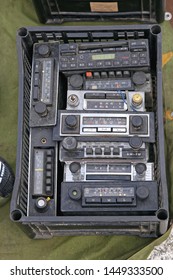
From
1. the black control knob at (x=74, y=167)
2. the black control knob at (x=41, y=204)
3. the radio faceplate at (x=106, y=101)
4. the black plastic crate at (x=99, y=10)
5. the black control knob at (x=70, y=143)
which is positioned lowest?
the black control knob at (x=41, y=204)

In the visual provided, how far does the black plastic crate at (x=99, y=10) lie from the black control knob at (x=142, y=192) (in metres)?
0.88

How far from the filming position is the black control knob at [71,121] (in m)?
2.23

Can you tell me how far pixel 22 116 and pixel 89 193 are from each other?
0.41m

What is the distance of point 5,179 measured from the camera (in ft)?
7.66

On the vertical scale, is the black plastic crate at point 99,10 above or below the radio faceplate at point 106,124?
above

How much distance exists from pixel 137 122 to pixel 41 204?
1.54 ft

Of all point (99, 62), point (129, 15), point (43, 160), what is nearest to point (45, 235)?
point (43, 160)

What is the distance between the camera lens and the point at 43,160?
7.47ft

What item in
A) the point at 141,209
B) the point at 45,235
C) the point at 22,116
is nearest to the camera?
the point at 141,209

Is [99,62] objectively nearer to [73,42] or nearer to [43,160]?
[73,42]

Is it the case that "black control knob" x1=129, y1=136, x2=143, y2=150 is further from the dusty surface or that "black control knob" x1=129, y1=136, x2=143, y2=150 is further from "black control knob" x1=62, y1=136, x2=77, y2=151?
the dusty surface

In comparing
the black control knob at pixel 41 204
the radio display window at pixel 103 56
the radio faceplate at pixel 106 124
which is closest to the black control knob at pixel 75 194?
the black control knob at pixel 41 204

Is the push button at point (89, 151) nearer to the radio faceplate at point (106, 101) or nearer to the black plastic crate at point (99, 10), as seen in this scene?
the radio faceplate at point (106, 101)

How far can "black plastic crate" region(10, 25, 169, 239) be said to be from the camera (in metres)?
2.15
